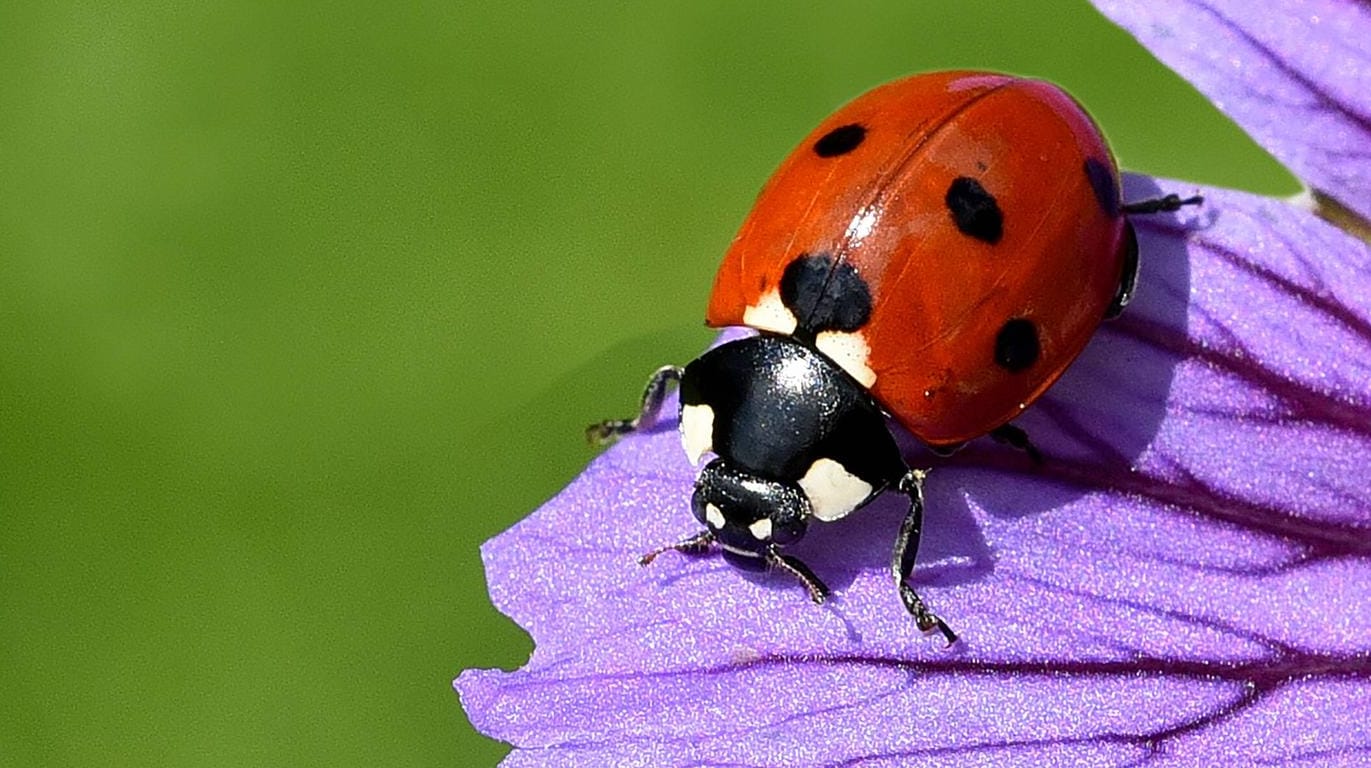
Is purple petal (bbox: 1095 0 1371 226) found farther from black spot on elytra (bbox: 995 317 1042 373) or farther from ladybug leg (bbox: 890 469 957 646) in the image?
ladybug leg (bbox: 890 469 957 646)

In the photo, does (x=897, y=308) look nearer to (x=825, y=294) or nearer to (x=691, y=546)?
(x=825, y=294)

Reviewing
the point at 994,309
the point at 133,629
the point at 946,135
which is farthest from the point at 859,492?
the point at 133,629

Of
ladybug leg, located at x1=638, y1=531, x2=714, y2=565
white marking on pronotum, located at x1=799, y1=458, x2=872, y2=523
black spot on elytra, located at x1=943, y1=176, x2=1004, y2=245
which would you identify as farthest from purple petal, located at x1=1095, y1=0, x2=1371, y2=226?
ladybug leg, located at x1=638, y1=531, x2=714, y2=565

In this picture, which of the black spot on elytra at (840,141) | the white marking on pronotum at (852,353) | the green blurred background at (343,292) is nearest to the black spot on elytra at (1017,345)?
the white marking on pronotum at (852,353)

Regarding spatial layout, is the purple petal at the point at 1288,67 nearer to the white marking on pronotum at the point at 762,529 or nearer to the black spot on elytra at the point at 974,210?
the black spot on elytra at the point at 974,210

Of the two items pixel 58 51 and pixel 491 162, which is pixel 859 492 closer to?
pixel 491 162

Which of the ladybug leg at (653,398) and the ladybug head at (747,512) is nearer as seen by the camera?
the ladybug head at (747,512)

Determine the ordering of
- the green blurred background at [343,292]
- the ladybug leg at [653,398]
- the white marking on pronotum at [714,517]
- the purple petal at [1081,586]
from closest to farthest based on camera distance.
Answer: the purple petal at [1081,586] < the white marking on pronotum at [714,517] < the ladybug leg at [653,398] < the green blurred background at [343,292]
